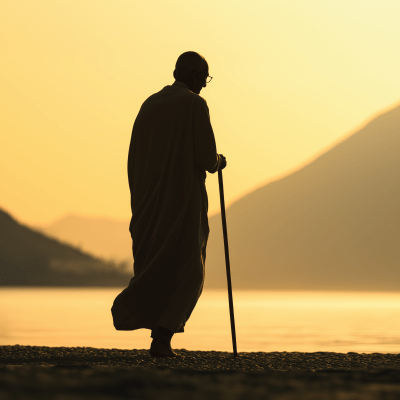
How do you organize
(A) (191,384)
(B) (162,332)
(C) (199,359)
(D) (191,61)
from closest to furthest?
(A) (191,384), (C) (199,359), (B) (162,332), (D) (191,61)

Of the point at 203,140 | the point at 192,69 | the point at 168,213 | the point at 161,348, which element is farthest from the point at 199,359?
the point at 192,69

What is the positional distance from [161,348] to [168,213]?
3.41 ft

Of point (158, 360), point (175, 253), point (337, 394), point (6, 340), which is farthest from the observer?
point (6, 340)

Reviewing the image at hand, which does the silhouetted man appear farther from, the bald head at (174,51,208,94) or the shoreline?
the shoreline

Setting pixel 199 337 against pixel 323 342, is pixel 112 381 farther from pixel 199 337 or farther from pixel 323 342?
pixel 199 337

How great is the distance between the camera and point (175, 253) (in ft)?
18.7

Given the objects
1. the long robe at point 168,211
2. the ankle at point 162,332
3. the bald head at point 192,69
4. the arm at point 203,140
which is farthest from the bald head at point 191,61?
the ankle at point 162,332

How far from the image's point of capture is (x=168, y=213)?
575 centimetres

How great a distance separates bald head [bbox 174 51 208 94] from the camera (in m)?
6.23

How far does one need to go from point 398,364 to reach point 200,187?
203 cm

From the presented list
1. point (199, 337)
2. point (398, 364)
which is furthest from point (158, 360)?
point (199, 337)

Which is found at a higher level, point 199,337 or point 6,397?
point 199,337

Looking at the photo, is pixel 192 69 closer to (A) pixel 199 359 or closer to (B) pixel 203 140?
(B) pixel 203 140

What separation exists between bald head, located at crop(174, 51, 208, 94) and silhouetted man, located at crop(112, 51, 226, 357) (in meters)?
0.19
